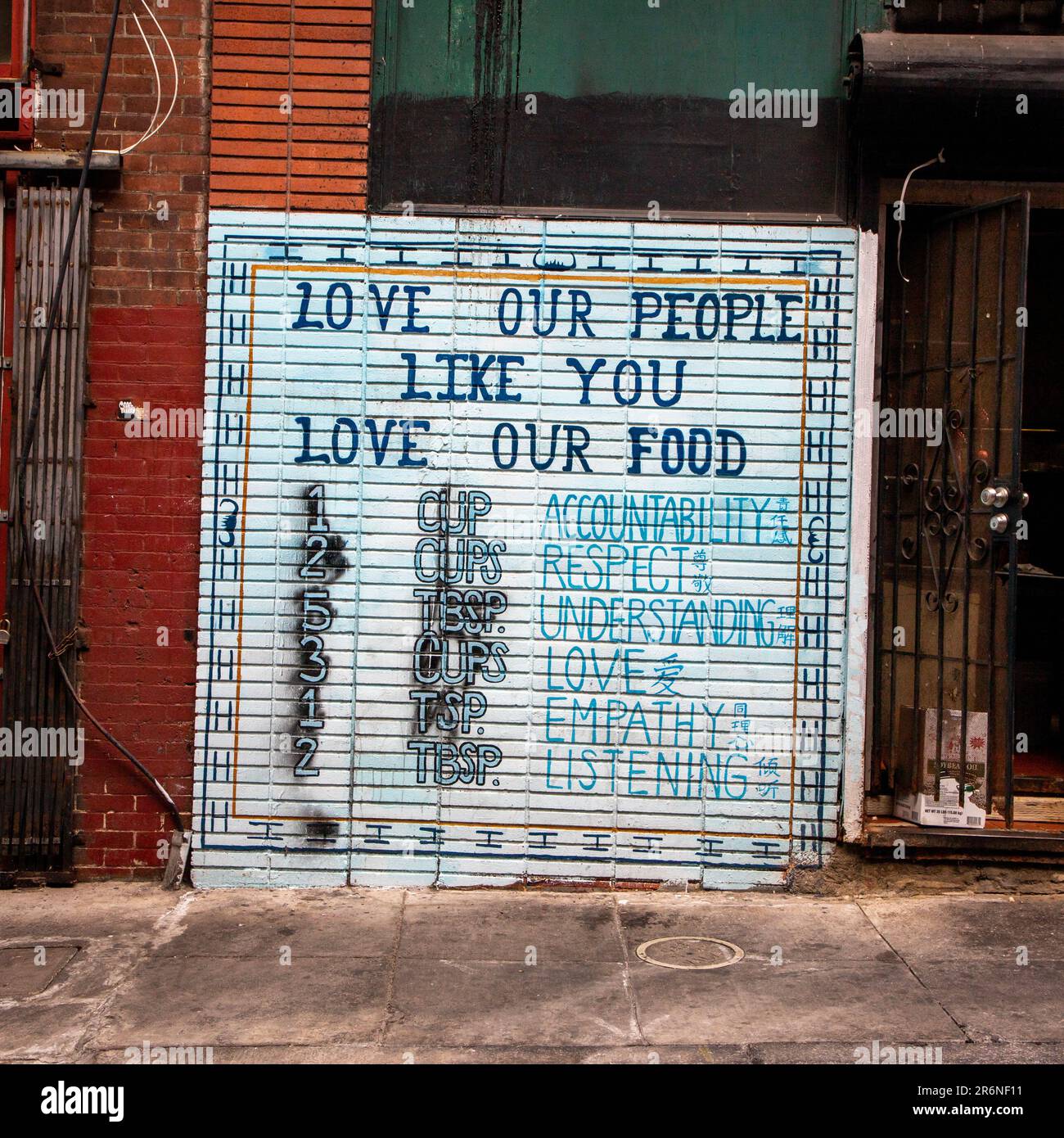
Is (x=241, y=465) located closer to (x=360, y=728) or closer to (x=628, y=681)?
(x=360, y=728)

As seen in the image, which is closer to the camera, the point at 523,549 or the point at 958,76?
the point at 958,76

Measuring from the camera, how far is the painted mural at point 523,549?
5.98m

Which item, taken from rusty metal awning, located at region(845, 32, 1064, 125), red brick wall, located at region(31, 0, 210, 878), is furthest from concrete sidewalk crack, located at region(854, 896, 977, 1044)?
rusty metal awning, located at region(845, 32, 1064, 125)

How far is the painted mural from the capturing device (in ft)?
19.6

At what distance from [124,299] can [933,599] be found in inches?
174

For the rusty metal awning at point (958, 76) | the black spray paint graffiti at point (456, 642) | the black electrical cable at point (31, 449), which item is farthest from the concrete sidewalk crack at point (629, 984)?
the rusty metal awning at point (958, 76)

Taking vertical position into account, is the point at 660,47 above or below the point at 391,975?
above

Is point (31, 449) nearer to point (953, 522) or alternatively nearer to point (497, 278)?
point (497, 278)

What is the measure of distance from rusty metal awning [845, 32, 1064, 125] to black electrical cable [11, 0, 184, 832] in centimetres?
371

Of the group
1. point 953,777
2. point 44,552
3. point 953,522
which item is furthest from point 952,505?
point 44,552

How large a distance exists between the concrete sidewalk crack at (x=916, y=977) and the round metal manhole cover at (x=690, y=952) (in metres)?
0.70

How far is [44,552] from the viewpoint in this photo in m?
5.96

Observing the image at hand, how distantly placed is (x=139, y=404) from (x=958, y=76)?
433 centimetres
